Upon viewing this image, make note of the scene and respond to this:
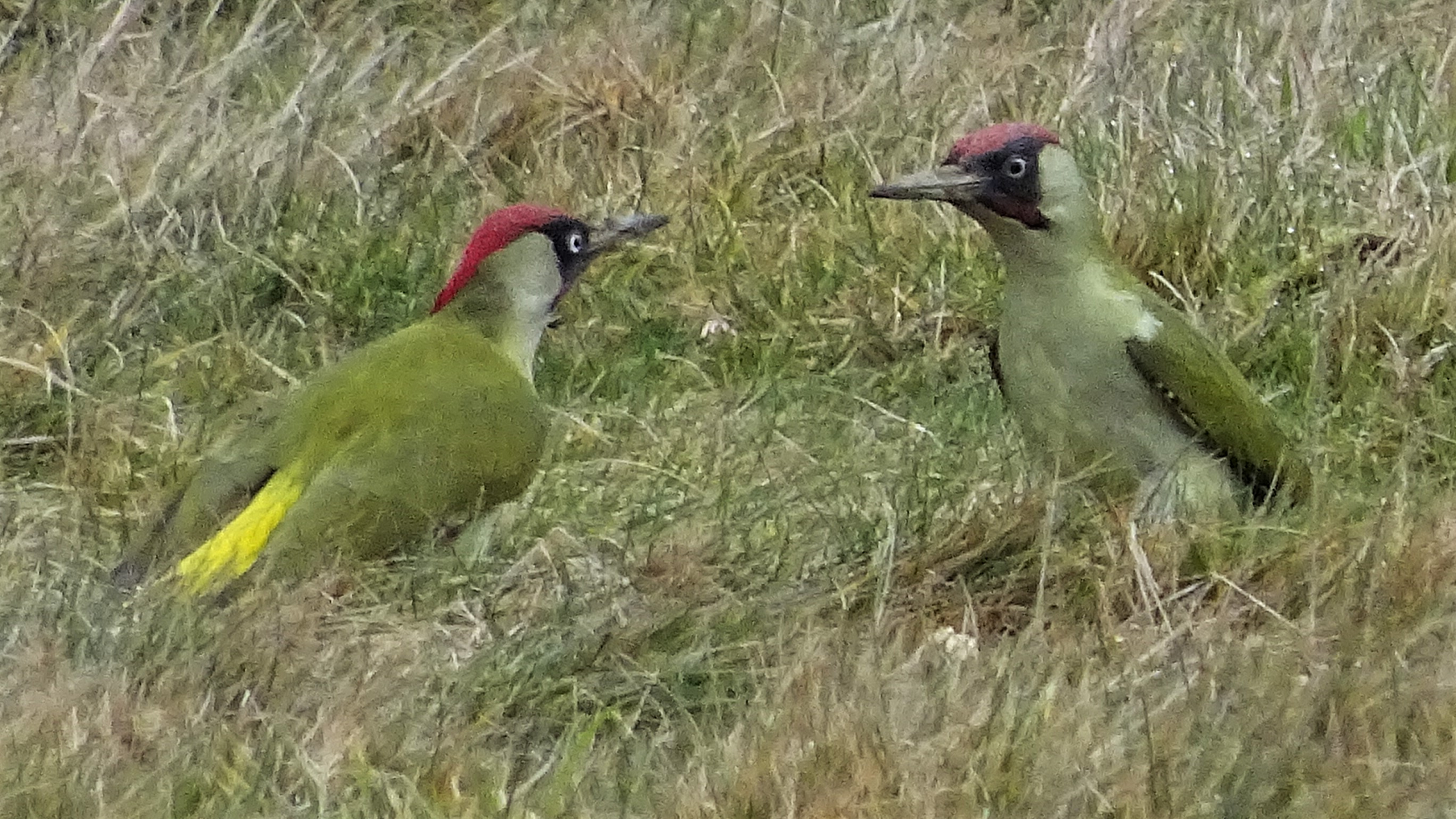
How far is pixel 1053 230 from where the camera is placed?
11.0 ft

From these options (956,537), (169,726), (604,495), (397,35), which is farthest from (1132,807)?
(397,35)

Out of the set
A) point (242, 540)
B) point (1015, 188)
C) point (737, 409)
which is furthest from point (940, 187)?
point (242, 540)

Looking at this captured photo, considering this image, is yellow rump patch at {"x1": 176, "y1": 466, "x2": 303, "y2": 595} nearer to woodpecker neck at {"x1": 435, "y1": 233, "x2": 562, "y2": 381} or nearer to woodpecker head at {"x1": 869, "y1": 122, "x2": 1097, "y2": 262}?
woodpecker neck at {"x1": 435, "y1": 233, "x2": 562, "y2": 381}

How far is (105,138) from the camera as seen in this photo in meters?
4.62

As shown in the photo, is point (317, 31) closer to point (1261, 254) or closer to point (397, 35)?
point (397, 35)

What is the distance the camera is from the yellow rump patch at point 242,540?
117 inches

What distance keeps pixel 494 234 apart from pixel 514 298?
0.37 feet

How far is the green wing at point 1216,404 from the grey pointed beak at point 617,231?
92cm

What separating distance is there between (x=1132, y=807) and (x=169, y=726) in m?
1.04

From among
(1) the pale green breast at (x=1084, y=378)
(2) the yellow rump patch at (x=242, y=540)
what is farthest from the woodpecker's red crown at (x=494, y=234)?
(1) the pale green breast at (x=1084, y=378)

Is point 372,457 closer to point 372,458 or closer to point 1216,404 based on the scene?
point 372,458

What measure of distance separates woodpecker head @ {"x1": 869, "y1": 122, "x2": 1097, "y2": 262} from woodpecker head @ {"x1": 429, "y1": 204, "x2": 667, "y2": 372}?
683 millimetres

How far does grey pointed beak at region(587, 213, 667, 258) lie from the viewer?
3898 millimetres

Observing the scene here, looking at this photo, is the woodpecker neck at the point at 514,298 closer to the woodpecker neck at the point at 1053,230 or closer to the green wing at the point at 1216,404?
the woodpecker neck at the point at 1053,230
